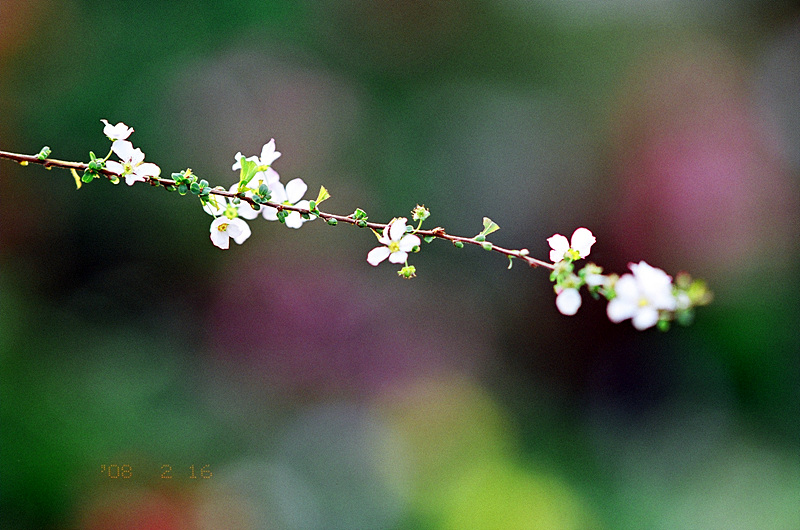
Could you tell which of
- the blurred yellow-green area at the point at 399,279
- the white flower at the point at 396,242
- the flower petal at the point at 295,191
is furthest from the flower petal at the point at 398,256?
the blurred yellow-green area at the point at 399,279

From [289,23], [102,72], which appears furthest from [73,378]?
[289,23]

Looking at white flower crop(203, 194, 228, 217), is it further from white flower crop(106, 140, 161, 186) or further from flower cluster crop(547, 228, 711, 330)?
flower cluster crop(547, 228, 711, 330)

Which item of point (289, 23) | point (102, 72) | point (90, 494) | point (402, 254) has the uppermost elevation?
point (289, 23)

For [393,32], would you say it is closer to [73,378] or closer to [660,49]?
[660,49]

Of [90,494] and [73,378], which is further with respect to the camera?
[73,378]

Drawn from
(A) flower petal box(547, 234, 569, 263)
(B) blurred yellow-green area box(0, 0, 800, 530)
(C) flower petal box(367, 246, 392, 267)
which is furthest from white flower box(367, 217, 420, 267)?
(B) blurred yellow-green area box(0, 0, 800, 530)

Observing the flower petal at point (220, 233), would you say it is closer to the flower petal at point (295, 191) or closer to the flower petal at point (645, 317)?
the flower petal at point (295, 191)
